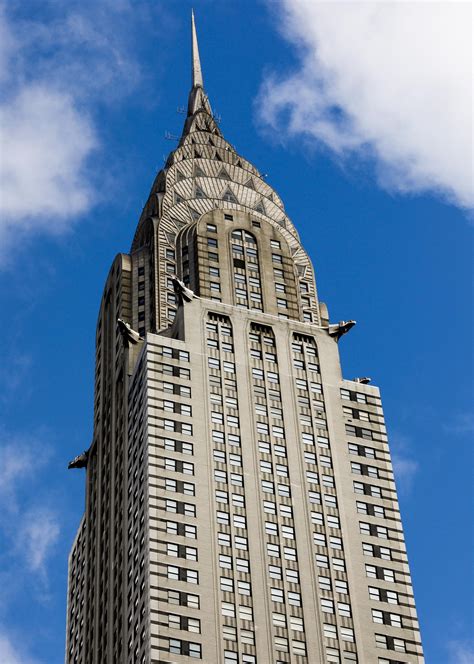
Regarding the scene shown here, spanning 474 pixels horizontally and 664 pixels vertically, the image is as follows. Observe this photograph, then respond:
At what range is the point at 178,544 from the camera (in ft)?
504

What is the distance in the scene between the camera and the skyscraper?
151375 millimetres

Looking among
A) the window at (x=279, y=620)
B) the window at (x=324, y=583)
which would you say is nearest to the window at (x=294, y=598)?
the window at (x=279, y=620)

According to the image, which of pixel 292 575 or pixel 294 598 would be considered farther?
pixel 292 575

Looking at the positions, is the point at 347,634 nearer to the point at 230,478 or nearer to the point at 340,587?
the point at 340,587

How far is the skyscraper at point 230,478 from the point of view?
497 feet

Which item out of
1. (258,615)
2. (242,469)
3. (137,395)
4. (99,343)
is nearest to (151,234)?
(99,343)

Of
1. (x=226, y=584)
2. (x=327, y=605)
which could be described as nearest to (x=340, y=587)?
(x=327, y=605)

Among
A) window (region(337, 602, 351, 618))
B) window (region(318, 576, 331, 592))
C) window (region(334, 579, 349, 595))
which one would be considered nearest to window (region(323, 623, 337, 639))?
window (region(337, 602, 351, 618))

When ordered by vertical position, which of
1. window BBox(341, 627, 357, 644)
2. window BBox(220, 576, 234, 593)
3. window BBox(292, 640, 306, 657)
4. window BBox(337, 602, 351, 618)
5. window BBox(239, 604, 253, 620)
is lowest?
window BBox(292, 640, 306, 657)

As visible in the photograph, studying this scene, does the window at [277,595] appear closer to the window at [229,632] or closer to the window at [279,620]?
the window at [279,620]

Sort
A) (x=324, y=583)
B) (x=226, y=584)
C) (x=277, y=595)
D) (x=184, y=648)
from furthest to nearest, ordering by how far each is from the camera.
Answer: (x=324, y=583), (x=277, y=595), (x=226, y=584), (x=184, y=648)

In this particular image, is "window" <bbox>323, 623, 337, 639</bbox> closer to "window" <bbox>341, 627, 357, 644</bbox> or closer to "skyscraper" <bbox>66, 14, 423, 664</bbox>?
"skyscraper" <bbox>66, 14, 423, 664</bbox>

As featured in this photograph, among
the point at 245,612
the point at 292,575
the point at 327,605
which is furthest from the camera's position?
the point at 292,575

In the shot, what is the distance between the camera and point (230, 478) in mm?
162000
